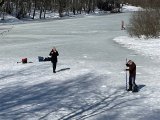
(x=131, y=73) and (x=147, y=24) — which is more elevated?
(x=147, y=24)

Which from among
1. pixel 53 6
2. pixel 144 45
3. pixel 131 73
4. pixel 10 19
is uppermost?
pixel 53 6

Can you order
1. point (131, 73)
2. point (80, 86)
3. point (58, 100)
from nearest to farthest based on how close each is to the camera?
point (58, 100), point (131, 73), point (80, 86)

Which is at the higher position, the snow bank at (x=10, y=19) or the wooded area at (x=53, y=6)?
the wooded area at (x=53, y=6)

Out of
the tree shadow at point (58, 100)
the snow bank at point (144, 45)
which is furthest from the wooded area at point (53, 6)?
the tree shadow at point (58, 100)

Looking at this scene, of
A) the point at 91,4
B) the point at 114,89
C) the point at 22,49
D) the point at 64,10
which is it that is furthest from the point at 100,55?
the point at 91,4

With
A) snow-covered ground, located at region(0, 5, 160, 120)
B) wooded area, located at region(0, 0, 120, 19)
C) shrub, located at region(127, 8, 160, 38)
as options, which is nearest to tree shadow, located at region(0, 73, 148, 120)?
snow-covered ground, located at region(0, 5, 160, 120)

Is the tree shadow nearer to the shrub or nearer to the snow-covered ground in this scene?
the snow-covered ground

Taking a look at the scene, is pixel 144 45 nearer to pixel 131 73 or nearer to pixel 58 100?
pixel 131 73

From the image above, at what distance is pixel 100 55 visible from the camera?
25.6m

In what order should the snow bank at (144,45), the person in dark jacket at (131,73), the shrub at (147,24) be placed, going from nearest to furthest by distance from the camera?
the person in dark jacket at (131,73) → the snow bank at (144,45) → the shrub at (147,24)

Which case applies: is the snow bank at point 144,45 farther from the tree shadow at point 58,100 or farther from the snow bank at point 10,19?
the snow bank at point 10,19

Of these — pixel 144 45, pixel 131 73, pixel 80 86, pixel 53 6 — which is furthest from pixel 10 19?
pixel 131 73

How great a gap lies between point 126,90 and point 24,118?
5.16 meters

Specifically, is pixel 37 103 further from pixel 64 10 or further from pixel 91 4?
pixel 91 4
